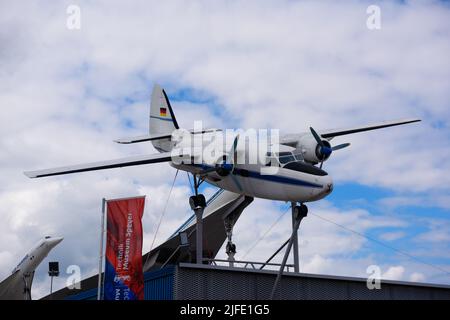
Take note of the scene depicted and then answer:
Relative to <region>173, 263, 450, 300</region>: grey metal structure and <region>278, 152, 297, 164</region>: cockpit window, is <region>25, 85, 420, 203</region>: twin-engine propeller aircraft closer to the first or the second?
<region>278, 152, 297, 164</region>: cockpit window

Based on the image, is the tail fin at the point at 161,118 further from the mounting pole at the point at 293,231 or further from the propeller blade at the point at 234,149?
the mounting pole at the point at 293,231

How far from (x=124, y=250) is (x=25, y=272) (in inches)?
838

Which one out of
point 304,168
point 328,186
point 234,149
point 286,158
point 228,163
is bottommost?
point 328,186

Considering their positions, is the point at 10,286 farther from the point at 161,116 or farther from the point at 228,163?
the point at 228,163

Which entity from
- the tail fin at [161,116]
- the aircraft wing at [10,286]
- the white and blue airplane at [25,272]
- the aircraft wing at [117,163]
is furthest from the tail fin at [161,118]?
the aircraft wing at [10,286]

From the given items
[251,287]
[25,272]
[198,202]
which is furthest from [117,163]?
[25,272]

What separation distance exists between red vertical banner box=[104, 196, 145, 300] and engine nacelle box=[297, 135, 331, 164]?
38.2 ft

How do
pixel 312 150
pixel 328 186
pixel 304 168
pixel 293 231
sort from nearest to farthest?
1. pixel 328 186
2. pixel 304 168
3. pixel 293 231
4. pixel 312 150

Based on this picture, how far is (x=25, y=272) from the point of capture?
47375mm

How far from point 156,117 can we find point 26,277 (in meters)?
15.7

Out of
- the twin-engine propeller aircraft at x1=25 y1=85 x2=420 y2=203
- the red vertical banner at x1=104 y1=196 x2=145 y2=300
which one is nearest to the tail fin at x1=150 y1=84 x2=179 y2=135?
the twin-engine propeller aircraft at x1=25 y1=85 x2=420 y2=203
